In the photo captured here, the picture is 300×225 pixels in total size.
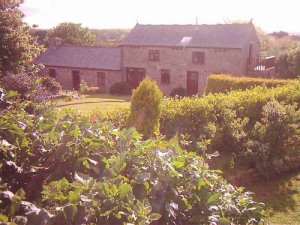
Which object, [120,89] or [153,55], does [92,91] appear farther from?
[153,55]

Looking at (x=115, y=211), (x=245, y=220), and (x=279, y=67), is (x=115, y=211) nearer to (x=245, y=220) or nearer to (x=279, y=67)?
(x=245, y=220)

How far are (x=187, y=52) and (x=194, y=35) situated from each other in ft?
6.83

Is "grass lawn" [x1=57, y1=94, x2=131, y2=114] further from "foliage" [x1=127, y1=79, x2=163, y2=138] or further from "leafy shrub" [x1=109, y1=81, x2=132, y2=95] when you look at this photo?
"leafy shrub" [x1=109, y1=81, x2=132, y2=95]

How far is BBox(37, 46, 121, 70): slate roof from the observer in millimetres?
38125

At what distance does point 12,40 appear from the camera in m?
17.4

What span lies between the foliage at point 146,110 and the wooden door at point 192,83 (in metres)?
24.2

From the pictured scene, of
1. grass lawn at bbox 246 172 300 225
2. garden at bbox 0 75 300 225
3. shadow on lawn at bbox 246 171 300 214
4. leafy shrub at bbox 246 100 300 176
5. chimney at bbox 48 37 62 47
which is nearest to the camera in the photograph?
garden at bbox 0 75 300 225

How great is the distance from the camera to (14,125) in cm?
369

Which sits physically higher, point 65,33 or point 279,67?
point 65,33

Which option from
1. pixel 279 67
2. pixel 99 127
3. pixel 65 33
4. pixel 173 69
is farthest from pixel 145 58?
pixel 99 127

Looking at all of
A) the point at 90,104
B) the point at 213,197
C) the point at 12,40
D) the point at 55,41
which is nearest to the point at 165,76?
the point at 90,104

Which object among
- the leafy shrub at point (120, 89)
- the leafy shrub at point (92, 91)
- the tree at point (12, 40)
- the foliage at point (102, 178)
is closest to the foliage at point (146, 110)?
the foliage at point (102, 178)

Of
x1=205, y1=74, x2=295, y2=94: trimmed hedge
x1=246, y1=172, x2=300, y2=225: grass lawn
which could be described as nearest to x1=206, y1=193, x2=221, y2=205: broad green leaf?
x1=246, y1=172, x2=300, y2=225: grass lawn

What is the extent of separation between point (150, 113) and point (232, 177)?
3.26 metres
